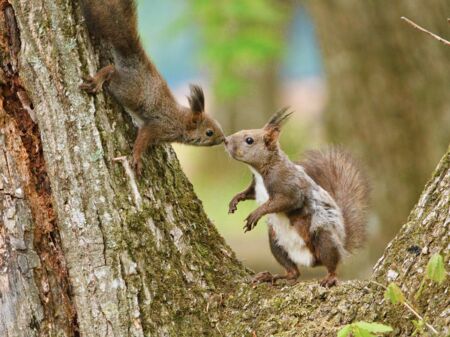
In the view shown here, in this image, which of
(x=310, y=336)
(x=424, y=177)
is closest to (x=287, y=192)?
(x=310, y=336)

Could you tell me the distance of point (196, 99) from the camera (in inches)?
174

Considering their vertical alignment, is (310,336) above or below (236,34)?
below

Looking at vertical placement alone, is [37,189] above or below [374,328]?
above

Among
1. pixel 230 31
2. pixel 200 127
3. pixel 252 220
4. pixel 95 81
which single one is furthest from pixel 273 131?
pixel 230 31

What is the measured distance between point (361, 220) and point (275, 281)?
954 mm

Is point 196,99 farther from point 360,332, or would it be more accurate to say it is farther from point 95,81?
point 360,332

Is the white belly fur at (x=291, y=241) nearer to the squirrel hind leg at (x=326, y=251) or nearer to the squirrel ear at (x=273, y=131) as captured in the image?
the squirrel hind leg at (x=326, y=251)

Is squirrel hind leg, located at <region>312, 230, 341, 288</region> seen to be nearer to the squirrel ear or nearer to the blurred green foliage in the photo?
the squirrel ear

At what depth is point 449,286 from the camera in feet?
9.29

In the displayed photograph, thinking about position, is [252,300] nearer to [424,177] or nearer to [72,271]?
[72,271]

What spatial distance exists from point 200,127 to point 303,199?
0.74 m

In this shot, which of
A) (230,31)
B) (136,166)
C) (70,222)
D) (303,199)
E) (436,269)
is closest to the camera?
(436,269)

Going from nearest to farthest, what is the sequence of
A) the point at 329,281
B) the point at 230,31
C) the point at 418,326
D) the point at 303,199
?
the point at 418,326, the point at 329,281, the point at 303,199, the point at 230,31

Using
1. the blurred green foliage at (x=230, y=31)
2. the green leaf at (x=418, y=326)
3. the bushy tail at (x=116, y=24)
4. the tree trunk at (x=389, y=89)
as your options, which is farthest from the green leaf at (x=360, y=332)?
the blurred green foliage at (x=230, y=31)
